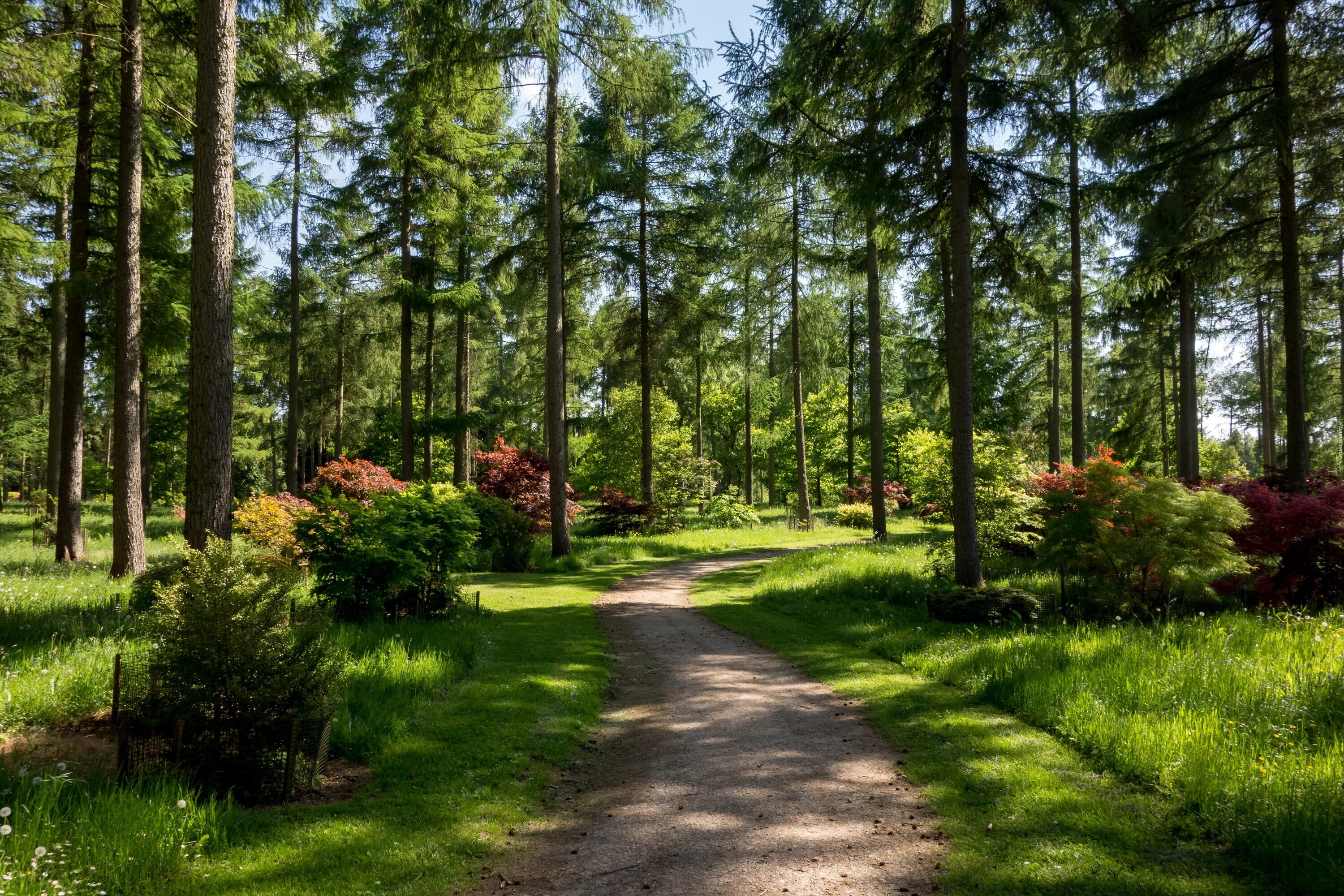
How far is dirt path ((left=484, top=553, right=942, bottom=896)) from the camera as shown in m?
3.96

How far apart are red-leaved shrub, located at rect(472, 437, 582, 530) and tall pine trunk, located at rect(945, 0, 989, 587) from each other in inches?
517

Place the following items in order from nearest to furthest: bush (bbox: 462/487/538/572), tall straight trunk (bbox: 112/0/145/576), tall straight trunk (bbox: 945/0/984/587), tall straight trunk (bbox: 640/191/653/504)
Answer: tall straight trunk (bbox: 945/0/984/587)
tall straight trunk (bbox: 112/0/145/576)
bush (bbox: 462/487/538/572)
tall straight trunk (bbox: 640/191/653/504)

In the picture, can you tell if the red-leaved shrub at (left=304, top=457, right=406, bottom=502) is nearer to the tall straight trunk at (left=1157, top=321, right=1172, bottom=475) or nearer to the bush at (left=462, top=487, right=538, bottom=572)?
the bush at (left=462, top=487, right=538, bottom=572)

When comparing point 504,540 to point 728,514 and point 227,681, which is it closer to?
point 728,514

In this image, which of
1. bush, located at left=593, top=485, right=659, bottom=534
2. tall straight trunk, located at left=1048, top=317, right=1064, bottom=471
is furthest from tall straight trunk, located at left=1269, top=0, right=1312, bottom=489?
bush, located at left=593, top=485, right=659, bottom=534

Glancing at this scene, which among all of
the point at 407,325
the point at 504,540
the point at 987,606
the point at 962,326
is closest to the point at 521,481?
the point at 504,540

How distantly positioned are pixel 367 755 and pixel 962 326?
9643 millimetres

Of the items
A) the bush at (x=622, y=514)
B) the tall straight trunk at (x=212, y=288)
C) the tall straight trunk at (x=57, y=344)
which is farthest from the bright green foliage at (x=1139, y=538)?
the tall straight trunk at (x=57, y=344)

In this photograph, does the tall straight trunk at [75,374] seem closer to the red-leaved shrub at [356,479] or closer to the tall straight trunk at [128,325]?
the tall straight trunk at [128,325]

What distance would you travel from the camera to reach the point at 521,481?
21859 mm

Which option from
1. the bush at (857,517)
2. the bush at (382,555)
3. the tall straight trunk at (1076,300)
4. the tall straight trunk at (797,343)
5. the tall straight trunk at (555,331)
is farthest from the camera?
the bush at (857,517)

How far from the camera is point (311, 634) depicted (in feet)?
17.3

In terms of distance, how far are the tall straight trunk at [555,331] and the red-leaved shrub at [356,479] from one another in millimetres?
3807

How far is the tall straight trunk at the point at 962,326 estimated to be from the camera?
34.4ft
